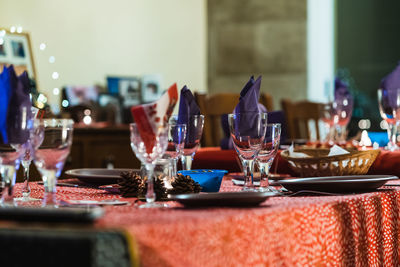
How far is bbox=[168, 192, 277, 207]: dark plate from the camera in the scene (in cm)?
84

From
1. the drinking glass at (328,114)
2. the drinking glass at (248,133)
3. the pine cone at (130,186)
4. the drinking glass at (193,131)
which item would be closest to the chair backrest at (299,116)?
the drinking glass at (328,114)

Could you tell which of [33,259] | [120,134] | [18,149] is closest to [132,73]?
[120,134]

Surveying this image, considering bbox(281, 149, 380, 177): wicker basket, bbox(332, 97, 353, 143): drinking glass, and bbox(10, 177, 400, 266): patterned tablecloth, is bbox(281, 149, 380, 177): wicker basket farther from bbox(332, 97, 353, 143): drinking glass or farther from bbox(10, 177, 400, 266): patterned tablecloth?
bbox(332, 97, 353, 143): drinking glass

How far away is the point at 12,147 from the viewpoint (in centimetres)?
91

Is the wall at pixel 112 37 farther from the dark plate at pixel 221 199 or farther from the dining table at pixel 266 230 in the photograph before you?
the dark plate at pixel 221 199

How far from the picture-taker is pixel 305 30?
525 centimetres

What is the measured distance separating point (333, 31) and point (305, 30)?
316mm

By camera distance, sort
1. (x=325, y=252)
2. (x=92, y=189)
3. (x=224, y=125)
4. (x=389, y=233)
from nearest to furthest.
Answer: (x=325, y=252)
(x=389, y=233)
(x=92, y=189)
(x=224, y=125)

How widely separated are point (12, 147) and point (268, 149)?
19.6 inches

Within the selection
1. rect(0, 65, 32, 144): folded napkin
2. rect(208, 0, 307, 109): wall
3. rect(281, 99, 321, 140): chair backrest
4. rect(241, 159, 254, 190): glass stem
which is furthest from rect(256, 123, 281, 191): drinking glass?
rect(208, 0, 307, 109): wall

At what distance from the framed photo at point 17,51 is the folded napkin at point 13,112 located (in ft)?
9.78

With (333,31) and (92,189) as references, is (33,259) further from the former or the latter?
(333,31)

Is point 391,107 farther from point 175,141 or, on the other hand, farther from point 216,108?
point 216,108

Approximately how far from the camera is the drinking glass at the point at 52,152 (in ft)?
2.86
